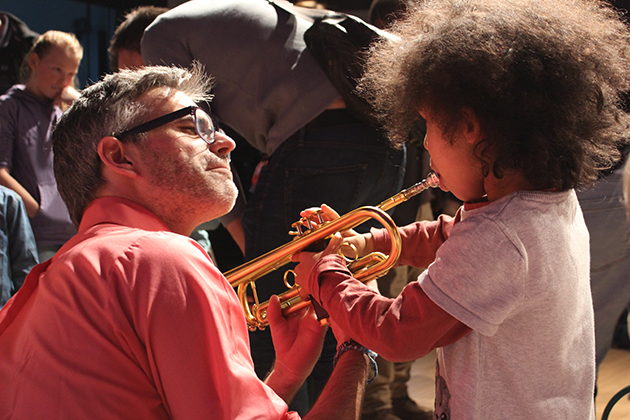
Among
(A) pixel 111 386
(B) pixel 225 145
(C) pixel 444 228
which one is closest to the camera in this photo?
(A) pixel 111 386

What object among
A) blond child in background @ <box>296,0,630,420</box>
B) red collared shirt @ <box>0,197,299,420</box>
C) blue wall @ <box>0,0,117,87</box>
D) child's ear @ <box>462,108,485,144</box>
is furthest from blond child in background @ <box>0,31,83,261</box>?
child's ear @ <box>462,108,485,144</box>

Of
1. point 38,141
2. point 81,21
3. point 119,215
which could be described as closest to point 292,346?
point 119,215

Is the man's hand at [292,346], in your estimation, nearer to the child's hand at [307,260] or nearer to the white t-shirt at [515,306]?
the child's hand at [307,260]

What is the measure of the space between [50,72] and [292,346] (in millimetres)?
2059

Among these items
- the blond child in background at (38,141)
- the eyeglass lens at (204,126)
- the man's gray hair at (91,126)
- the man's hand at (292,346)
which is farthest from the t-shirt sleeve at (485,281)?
the blond child in background at (38,141)

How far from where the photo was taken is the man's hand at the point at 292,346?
1.56 m

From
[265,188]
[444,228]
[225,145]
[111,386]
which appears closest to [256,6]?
[265,188]

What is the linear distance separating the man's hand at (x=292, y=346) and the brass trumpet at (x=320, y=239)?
1.2 inches

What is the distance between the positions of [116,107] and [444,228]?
879mm

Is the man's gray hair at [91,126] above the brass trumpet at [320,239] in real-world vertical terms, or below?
above

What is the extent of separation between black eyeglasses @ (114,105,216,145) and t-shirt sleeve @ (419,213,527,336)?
2.11 feet

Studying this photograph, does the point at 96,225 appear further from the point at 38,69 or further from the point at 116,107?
the point at 38,69

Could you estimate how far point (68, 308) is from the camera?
0.99m

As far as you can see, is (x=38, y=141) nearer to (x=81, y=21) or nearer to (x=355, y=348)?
(x=81, y=21)
